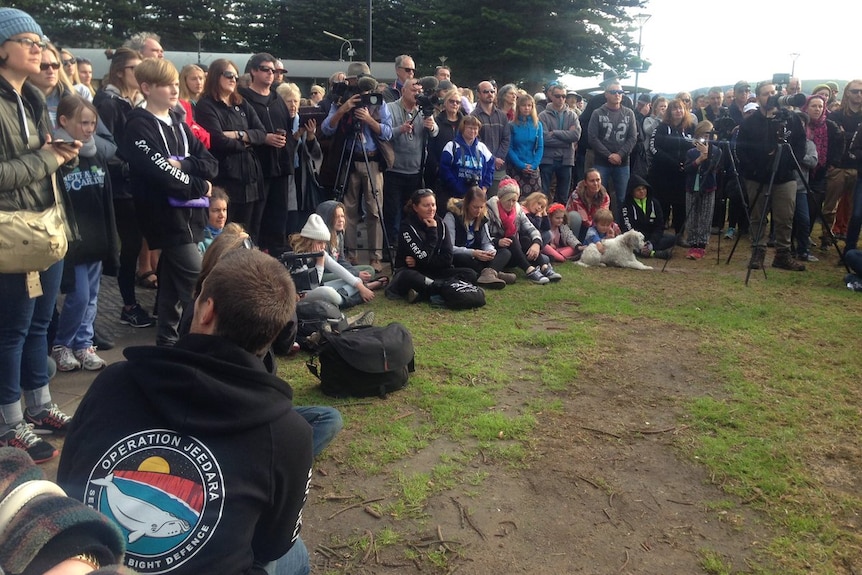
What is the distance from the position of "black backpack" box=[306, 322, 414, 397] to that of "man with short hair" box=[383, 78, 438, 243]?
11.6ft

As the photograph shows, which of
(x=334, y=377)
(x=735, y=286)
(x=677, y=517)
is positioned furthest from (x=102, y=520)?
(x=735, y=286)

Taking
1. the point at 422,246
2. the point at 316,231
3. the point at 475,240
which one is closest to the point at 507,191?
the point at 475,240

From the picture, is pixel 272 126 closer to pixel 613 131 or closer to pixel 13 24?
pixel 13 24

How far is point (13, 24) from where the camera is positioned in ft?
9.95

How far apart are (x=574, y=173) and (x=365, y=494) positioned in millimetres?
8435

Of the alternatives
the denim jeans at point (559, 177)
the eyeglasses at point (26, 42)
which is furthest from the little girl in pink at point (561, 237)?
the eyeglasses at point (26, 42)

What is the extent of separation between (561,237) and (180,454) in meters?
7.48

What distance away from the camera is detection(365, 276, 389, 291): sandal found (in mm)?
6641

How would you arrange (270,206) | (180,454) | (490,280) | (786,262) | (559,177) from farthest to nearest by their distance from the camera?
(559,177)
(786,262)
(490,280)
(270,206)
(180,454)

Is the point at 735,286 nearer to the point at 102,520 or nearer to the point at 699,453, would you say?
the point at 699,453

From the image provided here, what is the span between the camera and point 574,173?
420 inches

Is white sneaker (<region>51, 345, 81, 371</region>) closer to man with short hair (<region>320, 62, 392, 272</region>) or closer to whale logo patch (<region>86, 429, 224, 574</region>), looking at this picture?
whale logo patch (<region>86, 429, 224, 574</region>)

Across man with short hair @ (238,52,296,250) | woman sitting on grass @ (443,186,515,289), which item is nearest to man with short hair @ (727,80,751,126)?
woman sitting on grass @ (443,186,515,289)

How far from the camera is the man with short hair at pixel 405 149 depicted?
7410 millimetres
